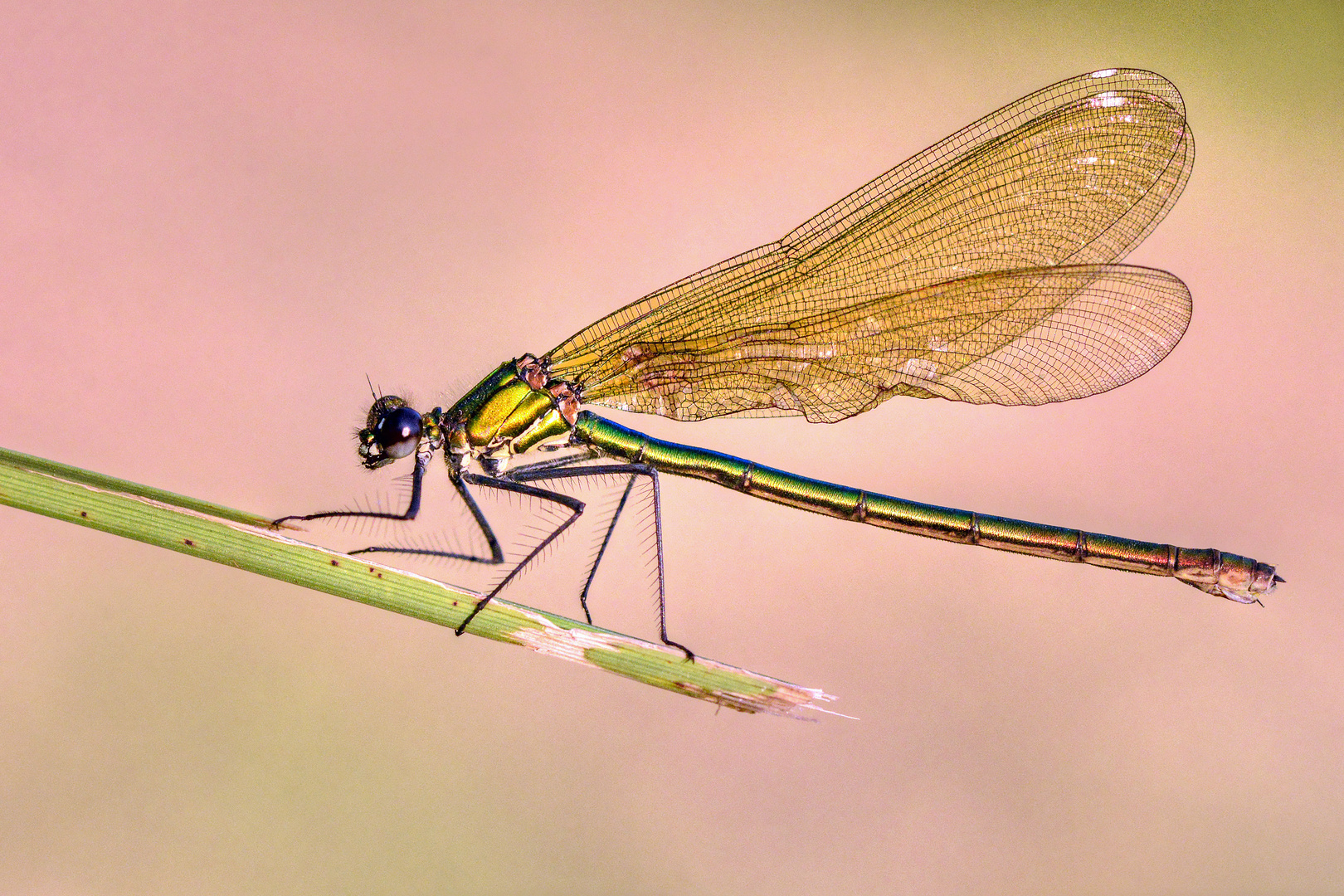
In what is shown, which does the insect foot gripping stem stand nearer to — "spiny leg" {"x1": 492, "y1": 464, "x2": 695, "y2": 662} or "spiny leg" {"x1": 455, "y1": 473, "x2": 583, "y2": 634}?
"spiny leg" {"x1": 492, "y1": 464, "x2": 695, "y2": 662}

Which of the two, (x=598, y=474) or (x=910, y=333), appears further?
(x=910, y=333)

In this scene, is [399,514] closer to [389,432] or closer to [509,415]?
[389,432]

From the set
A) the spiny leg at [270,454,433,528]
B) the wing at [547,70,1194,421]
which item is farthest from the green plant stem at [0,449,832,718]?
the wing at [547,70,1194,421]

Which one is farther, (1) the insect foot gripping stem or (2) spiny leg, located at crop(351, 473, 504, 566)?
(1) the insect foot gripping stem

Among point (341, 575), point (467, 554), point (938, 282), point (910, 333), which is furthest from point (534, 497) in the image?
point (938, 282)

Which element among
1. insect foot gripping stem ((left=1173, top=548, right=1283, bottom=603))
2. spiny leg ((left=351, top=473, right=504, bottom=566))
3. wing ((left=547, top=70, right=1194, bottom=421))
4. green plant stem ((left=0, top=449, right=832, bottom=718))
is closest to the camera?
green plant stem ((left=0, top=449, right=832, bottom=718))

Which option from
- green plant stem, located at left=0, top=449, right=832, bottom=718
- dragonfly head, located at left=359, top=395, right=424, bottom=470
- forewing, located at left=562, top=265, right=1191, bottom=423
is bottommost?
green plant stem, located at left=0, top=449, right=832, bottom=718

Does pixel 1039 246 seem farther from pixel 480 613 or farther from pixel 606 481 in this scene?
pixel 480 613
